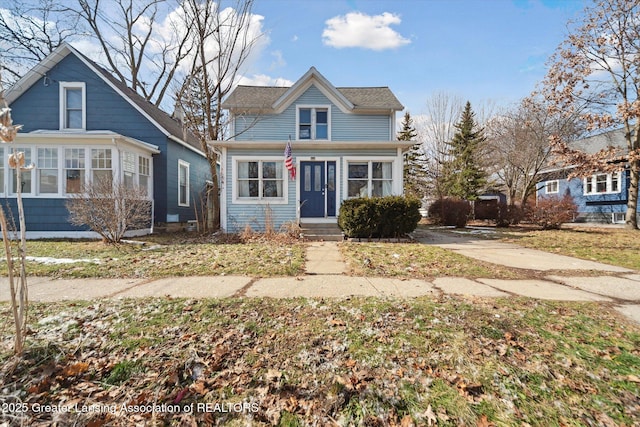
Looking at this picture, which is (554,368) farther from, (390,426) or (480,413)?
(390,426)

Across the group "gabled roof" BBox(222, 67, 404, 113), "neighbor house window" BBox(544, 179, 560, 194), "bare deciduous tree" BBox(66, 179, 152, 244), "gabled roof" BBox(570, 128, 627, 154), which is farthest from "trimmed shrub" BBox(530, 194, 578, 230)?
"bare deciduous tree" BBox(66, 179, 152, 244)

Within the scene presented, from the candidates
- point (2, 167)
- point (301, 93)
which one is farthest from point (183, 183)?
point (301, 93)

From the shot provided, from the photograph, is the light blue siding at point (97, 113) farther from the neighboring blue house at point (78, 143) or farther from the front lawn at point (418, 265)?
the front lawn at point (418, 265)

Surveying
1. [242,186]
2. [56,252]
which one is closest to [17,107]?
[56,252]

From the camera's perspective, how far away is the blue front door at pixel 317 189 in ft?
36.1

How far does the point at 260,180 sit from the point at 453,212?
35.1ft

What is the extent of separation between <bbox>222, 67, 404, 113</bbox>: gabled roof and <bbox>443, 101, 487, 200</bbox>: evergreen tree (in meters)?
10.7

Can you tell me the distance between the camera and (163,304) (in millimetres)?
3256

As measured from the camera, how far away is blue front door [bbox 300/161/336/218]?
11000 millimetres

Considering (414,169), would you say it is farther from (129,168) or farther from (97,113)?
(97,113)

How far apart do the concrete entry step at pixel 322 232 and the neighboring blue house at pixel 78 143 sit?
6.30 metres

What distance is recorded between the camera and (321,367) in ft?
7.15

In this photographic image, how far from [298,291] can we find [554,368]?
2749 millimetres

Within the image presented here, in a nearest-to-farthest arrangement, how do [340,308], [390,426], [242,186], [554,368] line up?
[390,426], [554,368], [340,308], [242,186]
